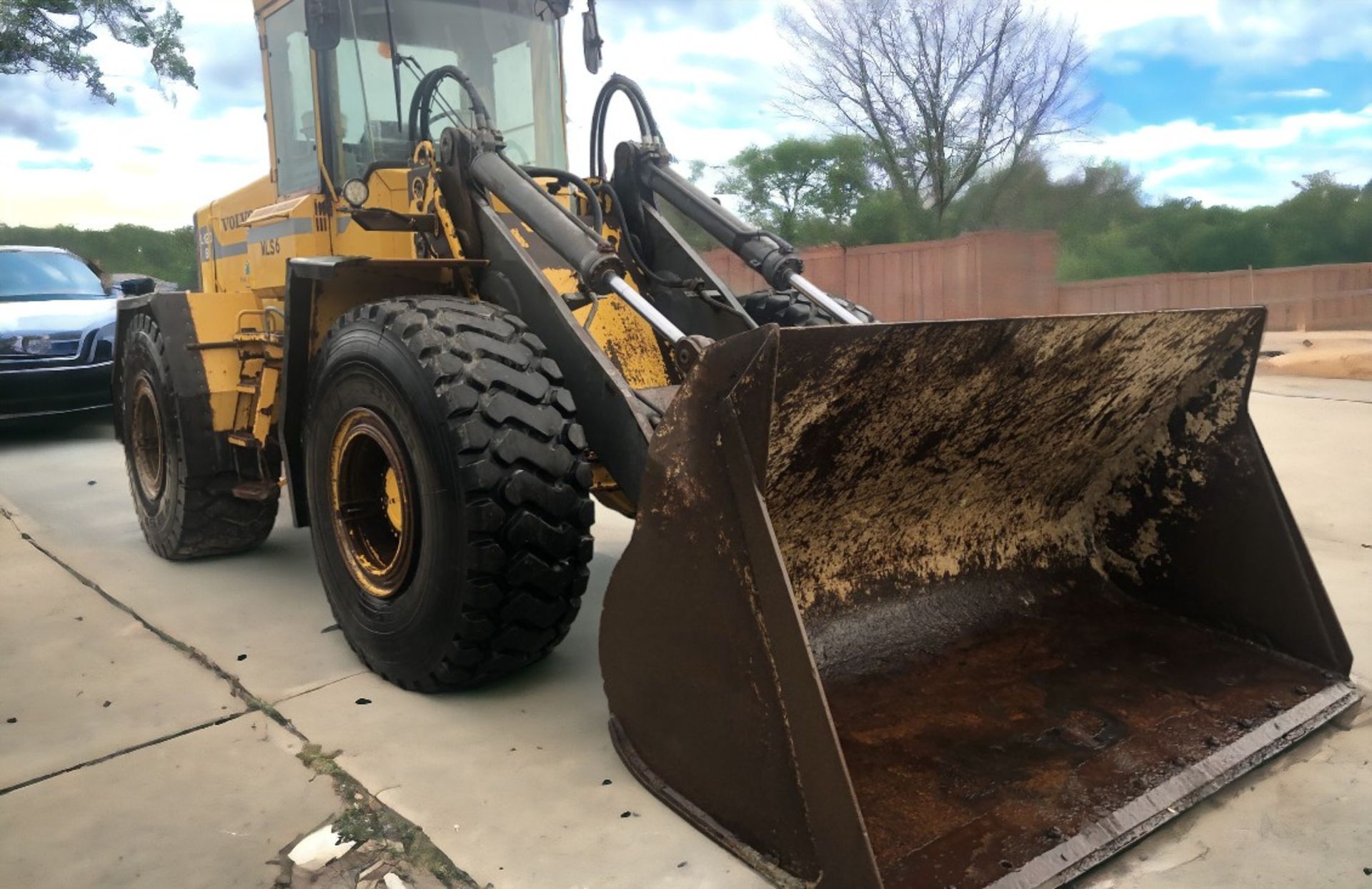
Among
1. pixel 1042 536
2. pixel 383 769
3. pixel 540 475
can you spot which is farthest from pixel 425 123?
pixel 1042 536

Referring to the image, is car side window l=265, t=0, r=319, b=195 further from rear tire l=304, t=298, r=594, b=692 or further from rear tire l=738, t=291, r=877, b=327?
rear tire l=738, t=291, r=877, b=327

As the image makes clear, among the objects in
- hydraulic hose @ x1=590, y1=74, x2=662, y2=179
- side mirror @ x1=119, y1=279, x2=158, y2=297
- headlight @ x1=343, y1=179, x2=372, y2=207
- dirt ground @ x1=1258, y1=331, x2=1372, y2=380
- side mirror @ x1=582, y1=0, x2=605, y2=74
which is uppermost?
side mirror @ x1=582, y1=0, x2=605, y2=74

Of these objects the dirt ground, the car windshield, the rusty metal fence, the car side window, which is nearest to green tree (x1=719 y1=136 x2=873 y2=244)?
the rusty metal fence

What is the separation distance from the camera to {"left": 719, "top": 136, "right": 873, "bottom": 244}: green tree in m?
24.3

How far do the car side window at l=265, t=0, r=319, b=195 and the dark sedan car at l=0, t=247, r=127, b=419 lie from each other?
477cm

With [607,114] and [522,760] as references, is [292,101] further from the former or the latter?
[522,760]

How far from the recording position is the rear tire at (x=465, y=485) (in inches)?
116

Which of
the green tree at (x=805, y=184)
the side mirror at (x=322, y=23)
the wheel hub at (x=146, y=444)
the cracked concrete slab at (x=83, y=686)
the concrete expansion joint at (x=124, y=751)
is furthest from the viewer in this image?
the green tree at (x=805, y=184)

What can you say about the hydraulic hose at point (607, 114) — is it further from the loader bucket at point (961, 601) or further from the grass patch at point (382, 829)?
the grass patch at point (382, 829)

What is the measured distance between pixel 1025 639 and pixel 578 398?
1.58 meters

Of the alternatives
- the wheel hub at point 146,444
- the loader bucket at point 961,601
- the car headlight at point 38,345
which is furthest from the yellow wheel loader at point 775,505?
the car headlight at point 38,345

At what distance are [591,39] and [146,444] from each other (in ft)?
9.87

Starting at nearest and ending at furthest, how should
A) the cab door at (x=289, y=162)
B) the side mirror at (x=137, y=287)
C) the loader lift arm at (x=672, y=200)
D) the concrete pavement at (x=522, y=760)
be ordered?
the concrete pavement at (x=522, y=760) < the loader lift arm at (x=672, y=200) < the cab door at (x=289, y=162) < the side mirror at (x=137, y=287)

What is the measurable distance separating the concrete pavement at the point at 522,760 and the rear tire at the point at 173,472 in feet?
0.48
